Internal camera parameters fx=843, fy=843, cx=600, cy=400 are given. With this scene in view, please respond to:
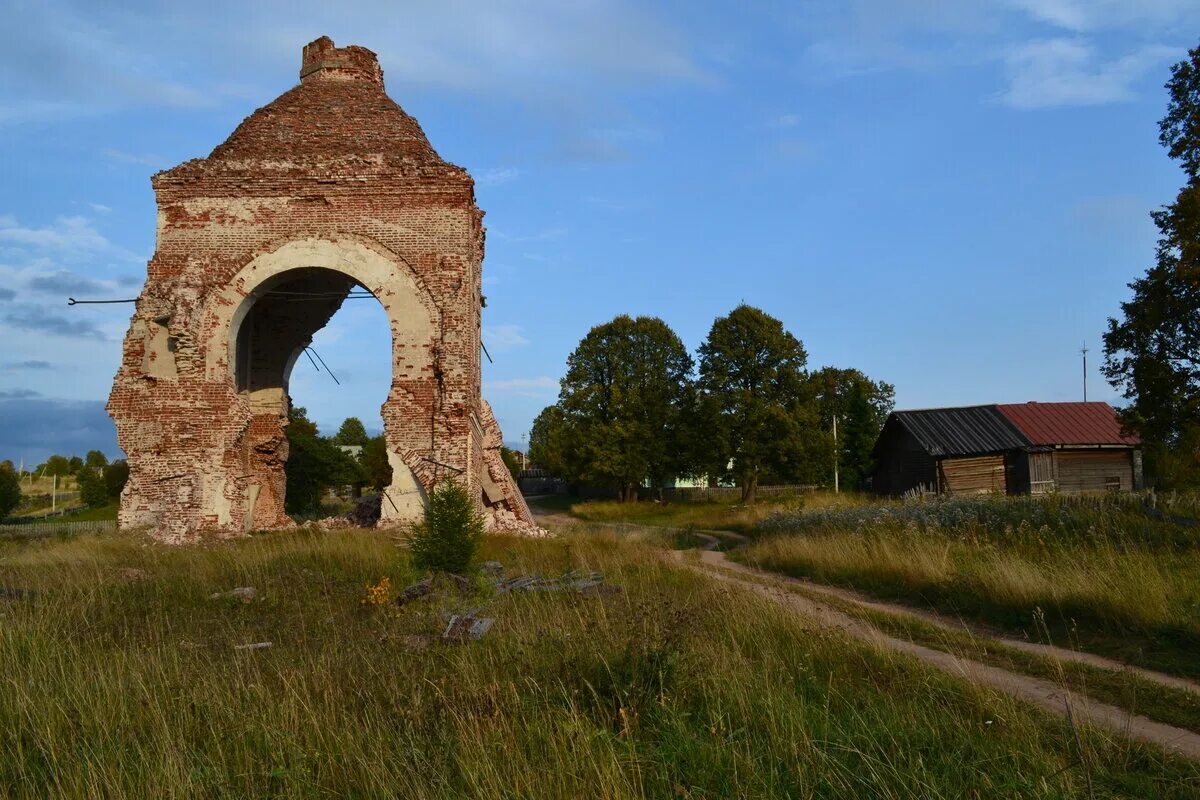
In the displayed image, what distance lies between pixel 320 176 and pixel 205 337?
4206 mm

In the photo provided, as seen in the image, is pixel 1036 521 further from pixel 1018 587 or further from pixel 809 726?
pixel 809 726

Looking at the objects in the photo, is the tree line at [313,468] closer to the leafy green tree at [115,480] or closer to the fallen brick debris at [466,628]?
the leafy green tree at [115,480]

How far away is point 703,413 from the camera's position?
42.9 meters

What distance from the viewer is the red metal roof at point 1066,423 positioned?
3069 centimetres

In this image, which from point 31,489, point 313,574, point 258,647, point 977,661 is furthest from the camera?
point 31,489

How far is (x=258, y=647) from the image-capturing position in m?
6.92

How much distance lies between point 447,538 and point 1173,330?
15.7m

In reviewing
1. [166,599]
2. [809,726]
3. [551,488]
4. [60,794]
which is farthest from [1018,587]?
[551,488]

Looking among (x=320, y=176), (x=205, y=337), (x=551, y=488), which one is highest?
(x=320, y=176)

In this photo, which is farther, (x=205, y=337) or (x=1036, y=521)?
(x=205, y=337)

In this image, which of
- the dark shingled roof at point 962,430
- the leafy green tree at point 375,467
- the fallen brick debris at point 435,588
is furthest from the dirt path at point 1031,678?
the leafy green tree at point 375,467

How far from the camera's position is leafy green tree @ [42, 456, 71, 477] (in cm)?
8844

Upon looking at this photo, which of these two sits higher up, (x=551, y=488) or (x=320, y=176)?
(x=320, y=176)

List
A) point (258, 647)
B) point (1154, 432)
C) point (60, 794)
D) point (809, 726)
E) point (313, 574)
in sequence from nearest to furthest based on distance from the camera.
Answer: point (60, 794), point (809, 726), point (258, 647), point (313, 574), point (1154, 432)
